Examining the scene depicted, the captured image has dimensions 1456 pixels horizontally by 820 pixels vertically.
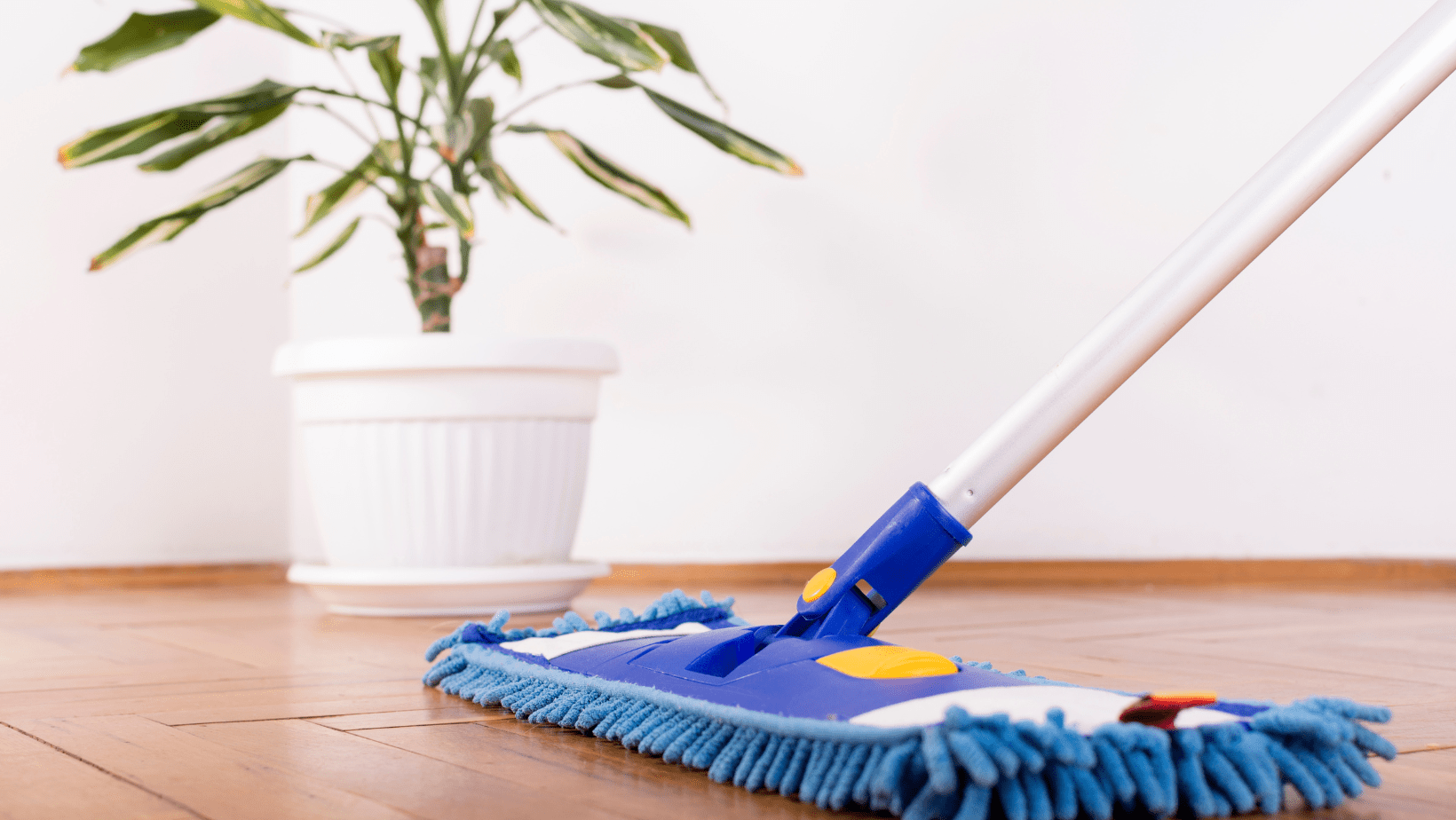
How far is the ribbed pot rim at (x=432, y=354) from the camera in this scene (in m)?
1.25

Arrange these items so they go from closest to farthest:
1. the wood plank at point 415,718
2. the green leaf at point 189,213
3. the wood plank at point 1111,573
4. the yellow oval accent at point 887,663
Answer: the yellow oval accent at point 887,663 → the wood plank at point 415,718 → the green leaf at point 189,213 → the wood plank at point 1111,573

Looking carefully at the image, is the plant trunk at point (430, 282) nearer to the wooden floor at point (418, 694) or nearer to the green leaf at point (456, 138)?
the green leaf at point (456, 138)

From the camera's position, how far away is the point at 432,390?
126 cm

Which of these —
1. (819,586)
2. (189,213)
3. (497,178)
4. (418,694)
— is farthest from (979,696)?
(189,213)

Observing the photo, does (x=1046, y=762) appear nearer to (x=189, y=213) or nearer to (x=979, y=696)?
(x=979, y=696)

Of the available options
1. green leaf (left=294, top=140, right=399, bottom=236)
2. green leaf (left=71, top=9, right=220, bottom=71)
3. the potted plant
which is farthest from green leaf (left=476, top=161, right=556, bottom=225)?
green leaf (left=71, top=9, right=220, bottom=71)

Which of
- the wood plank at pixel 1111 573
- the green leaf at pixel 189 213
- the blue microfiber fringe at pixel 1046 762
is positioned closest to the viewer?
the blue microfiber fringe at pixel 1046 762

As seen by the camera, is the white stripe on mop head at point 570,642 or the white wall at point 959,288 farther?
the white wall at point 959,288

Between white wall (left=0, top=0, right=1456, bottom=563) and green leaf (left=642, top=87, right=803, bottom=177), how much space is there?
0.44 meters

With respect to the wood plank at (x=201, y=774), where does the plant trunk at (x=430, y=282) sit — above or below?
above

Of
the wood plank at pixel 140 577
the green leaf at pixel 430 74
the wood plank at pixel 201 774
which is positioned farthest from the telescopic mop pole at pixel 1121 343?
the wood plank at pixel 140 577

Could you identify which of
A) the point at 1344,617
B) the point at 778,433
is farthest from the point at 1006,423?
the point at 778,433

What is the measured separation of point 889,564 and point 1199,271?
0.20 meters

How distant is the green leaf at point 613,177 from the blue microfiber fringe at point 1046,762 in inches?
36.3
